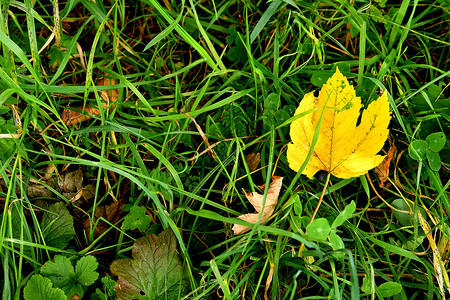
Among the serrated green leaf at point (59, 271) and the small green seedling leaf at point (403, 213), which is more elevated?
the serrated green leaf at point (59, 271)

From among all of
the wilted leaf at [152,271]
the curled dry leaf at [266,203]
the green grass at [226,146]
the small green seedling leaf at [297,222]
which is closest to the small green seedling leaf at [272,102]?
the green grass at [226,146]

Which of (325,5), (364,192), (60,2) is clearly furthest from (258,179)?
(60,2)

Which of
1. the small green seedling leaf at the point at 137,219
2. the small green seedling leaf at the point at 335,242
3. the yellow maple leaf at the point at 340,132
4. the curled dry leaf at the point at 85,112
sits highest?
the curled dry leaf at the point at 85,112

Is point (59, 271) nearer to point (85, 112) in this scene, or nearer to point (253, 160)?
point (85, 112)

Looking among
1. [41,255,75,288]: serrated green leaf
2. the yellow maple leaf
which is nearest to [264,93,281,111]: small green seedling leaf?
the yellow maple leaf

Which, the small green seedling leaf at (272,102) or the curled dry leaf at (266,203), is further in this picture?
the small green seedling leaf at (272,102)

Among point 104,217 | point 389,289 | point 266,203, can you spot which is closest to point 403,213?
point 389,289

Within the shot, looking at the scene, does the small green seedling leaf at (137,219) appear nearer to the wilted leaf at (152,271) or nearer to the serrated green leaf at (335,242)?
the wilted leaf at (152,271)
